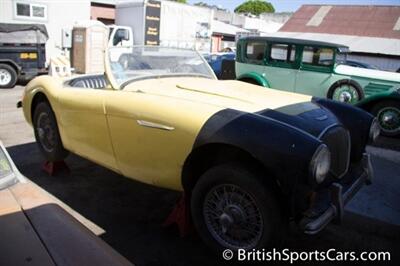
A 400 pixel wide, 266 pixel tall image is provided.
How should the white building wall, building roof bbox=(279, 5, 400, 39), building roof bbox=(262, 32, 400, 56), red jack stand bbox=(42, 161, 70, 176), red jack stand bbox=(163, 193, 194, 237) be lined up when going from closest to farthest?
red jack stand bbox=(163, 193, 194, 237), red jack stand bbox=(42, 161, 70, 176), the white building wall, building roof bbox=(262, 32, 400, 56), building roof bbox=(279, 5, 400, 39)

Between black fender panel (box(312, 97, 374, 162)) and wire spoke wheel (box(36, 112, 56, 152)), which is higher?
black fender panel (box(312, 97, 374, 162))

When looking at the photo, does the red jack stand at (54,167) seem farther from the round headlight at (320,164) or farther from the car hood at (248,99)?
the round headlight at (320,164)

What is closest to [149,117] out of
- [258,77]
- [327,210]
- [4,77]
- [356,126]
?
[327,210]

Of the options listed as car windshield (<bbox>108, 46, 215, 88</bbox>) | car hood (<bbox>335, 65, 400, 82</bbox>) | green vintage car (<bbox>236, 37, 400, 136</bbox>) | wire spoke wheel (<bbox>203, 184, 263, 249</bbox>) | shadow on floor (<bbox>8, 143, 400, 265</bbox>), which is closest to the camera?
wire spoke wheel (<bbox>203, 184, 263, 249</bbox>)

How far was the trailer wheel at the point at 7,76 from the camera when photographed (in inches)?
436

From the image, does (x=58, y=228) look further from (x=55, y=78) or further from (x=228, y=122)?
(x=55, y=78)

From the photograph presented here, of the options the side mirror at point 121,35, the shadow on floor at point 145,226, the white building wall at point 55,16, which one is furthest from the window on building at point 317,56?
the white building wall at point 55,16

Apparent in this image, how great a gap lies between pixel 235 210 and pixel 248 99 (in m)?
0.97

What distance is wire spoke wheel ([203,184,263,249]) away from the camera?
275 centimetres

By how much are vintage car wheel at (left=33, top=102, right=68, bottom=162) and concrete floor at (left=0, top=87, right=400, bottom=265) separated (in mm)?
264

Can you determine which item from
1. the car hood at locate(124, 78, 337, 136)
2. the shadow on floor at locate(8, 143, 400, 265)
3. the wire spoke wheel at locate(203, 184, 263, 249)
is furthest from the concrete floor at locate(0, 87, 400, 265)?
the car hood at locate(124, 78, 337, 136)

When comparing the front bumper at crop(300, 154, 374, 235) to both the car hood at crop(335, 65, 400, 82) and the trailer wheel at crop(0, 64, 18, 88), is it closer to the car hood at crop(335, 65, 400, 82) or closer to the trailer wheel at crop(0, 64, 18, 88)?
the car hood at crop(335, 65, 400, 82)

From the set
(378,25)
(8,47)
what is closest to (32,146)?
(8,47)

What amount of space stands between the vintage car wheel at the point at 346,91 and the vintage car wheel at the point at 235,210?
19.9 ft
